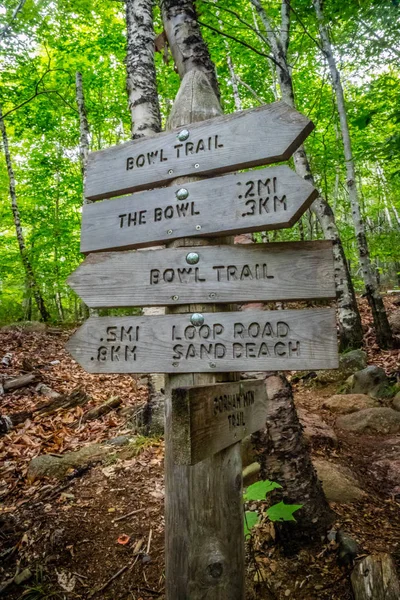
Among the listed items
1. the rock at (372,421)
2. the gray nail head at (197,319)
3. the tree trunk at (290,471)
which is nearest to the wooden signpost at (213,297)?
the gray nail head at (197,319)

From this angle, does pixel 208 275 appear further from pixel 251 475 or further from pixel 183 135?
pixel 251 475

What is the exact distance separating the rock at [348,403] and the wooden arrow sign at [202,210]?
500 cm

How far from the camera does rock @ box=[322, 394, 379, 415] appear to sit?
5.87m

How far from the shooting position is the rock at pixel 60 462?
3.90 meters

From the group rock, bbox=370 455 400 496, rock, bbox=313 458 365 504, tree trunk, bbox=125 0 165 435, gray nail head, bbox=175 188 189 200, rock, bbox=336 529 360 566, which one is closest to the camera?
gray nail head, bbox=175 188 189 200

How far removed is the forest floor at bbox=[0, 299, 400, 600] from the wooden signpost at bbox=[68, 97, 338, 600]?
0.98 meters

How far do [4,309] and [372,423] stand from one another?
44.7 feet

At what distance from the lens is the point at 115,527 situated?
3.06 meters

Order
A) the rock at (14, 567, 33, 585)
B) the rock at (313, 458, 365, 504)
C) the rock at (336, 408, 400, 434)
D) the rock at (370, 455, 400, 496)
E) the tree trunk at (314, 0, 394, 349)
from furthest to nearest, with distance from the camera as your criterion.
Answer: the tree trunk at (314, 0, 394, 349), the rock at (336, 408, 400, 434), the rock at (370, 455, 400, 496), the rock at (313, 458, 365, 504), the rock at (14, 567, 33, 585)

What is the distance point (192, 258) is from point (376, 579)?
2174 millimetres

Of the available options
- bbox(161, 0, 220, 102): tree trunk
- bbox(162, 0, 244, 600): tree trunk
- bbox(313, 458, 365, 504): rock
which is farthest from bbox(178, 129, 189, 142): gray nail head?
bbox(313, 458, 365, 504): rock

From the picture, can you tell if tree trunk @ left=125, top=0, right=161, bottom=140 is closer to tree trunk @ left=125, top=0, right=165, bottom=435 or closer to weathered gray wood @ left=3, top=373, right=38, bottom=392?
tree trunk @ left=125, top=0, right=165, bottom=435

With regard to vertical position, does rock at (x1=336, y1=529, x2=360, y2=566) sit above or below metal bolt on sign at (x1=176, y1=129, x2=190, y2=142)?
below

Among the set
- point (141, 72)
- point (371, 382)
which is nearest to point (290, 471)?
point (371, 382)
